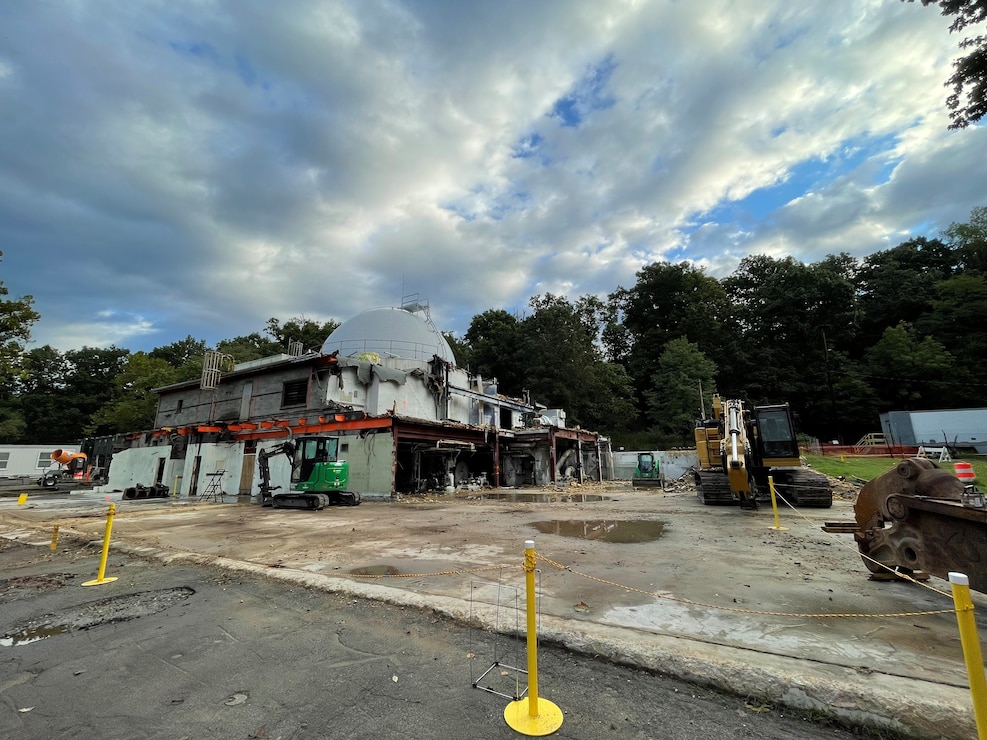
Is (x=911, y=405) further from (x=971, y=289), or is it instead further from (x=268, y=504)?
(x=268, y=504)

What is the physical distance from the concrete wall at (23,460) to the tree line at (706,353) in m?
5.15

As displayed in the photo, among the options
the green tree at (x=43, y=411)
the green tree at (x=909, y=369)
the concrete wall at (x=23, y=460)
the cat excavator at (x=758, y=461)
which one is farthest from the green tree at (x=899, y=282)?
the green tree at (x=43, y=411)

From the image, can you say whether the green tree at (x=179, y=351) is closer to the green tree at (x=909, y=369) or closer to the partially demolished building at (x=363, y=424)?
the partially demolished building at (x=363, y=424)

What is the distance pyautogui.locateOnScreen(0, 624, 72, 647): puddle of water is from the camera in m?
4.27

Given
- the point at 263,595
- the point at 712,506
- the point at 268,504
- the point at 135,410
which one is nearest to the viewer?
the point at 263,595

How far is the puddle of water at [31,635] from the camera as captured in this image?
4.27 metres

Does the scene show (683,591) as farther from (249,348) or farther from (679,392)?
(249,348)

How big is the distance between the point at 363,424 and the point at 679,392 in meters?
35.4

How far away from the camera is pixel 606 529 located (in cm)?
1039

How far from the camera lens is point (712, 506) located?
14.7 meters

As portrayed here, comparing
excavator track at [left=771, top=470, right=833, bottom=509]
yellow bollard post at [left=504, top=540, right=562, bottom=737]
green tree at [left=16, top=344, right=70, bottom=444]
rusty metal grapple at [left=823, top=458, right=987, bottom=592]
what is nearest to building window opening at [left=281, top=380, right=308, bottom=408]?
excavator track at [left=771, top=470, right=833, bottom=509]

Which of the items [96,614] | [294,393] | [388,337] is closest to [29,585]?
[96,614]

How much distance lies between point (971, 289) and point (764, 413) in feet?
165

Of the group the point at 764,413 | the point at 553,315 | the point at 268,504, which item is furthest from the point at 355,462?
the point at 553,315
